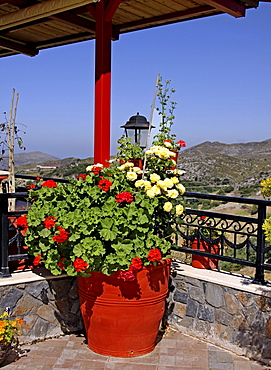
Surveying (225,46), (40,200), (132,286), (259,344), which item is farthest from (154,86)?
(225,46)

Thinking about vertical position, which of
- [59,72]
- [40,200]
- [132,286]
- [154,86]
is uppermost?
[59,72]

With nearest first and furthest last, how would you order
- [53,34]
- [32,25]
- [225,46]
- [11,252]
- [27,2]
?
[11,252], [27,2], [32,25], [53,34], [225,46]

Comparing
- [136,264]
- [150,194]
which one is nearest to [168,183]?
[150,194]

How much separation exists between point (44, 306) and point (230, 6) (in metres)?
2.92

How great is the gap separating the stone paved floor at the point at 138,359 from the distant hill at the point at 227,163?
11207 millimetres

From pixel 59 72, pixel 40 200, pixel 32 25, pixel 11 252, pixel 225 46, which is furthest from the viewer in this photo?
pixel 225 46

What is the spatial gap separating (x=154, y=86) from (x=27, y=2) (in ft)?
5.89

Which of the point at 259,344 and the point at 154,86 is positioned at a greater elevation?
the point at 154,86

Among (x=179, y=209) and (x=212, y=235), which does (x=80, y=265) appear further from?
(x=212, y=235)

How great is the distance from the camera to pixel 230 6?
13.2 feet

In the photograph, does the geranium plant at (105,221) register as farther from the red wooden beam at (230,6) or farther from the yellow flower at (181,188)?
the red wooden beam at (230,6)

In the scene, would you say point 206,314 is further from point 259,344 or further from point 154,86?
point 154,86

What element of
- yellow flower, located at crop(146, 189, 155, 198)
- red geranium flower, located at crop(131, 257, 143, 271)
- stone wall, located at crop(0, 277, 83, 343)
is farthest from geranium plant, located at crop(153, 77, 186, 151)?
stone wall, located at crop(0, 277, 83, 343)

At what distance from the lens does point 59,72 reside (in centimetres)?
1725
